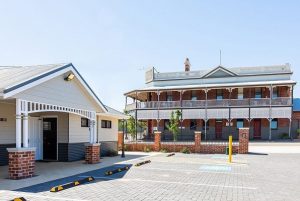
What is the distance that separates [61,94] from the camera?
1265cm

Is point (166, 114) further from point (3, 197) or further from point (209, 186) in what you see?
point (3, 197)

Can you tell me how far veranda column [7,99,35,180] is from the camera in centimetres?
990

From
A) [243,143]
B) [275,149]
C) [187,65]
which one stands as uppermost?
[187,65]

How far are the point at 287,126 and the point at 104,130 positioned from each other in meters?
24.8

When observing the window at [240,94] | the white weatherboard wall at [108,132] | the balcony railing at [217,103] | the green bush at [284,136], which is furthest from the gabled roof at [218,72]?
the white weatherboard wall at [108,132]

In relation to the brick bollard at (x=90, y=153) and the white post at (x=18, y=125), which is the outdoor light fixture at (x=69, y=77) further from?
the brick bollard at (x=90, y=153)

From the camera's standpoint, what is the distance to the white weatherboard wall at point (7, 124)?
43.4 ft

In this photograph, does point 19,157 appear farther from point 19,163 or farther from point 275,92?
point 275,92

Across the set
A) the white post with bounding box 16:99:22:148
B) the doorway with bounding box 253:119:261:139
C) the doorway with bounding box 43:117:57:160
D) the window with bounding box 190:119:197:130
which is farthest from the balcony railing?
the white post with bounding box 16:99:22:148

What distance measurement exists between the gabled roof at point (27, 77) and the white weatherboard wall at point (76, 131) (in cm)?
263

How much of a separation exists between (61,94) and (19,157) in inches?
141

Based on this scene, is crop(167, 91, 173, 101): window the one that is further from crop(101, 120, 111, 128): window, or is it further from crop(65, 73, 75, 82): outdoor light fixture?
crop(65, 73, 75, 82): outdoor light fixture

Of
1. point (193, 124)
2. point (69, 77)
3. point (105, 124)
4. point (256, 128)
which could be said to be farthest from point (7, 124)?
point (256, 128)

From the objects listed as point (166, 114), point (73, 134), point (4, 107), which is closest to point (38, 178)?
point (4, 107)
